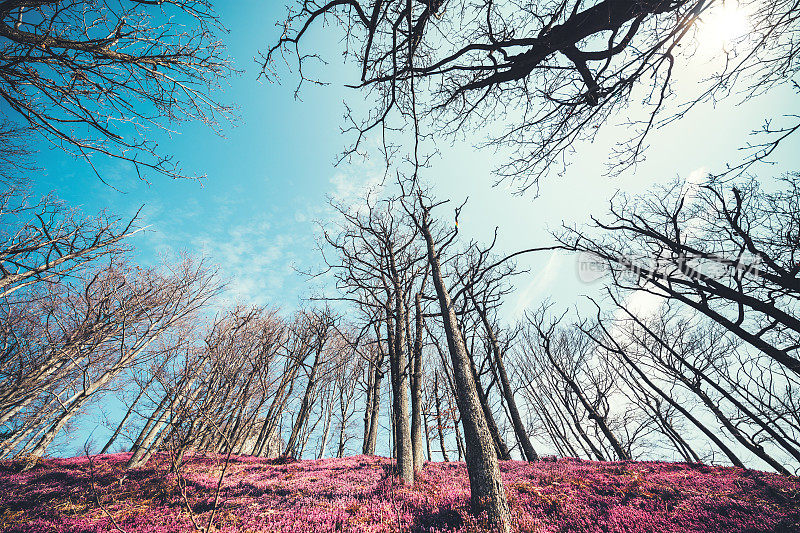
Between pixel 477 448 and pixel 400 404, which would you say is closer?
pixel 477 448

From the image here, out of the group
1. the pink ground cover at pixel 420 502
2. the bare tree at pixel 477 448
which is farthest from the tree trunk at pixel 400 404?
the bare tree at pixel 477 448

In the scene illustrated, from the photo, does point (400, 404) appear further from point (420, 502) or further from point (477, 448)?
point (477, 448)

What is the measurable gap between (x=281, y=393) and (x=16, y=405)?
35.4 ft

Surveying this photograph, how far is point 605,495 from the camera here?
18.4ft

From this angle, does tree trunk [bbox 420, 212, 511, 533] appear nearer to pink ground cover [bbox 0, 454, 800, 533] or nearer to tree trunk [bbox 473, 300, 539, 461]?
pink ground cover [bbox 0, 454, 800, 533]

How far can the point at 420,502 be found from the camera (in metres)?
4.96

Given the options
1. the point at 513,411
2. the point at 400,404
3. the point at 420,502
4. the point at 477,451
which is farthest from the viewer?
the point at 513,411

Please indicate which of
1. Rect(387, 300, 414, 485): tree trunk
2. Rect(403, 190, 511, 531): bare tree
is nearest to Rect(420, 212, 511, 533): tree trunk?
Rect(403, 190, 511, 531): bare tree

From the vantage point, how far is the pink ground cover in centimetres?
424

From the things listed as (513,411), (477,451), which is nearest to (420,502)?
(477,451)

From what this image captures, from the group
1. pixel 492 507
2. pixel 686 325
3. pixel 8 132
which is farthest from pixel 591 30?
pixel 686 325

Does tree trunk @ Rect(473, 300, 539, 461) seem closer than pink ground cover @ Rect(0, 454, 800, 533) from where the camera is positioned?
No

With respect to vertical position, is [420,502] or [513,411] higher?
[513,411]

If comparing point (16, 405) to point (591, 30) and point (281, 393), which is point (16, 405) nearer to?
point (281, 393)
